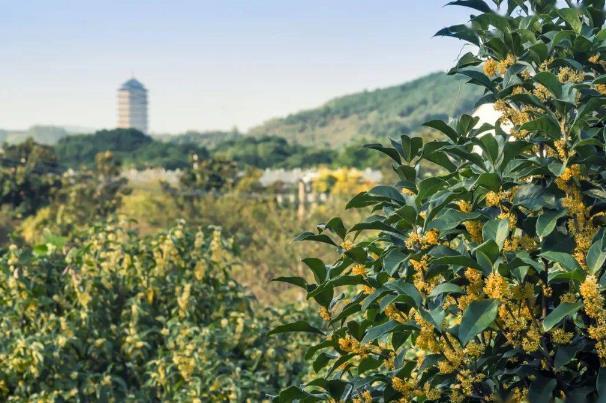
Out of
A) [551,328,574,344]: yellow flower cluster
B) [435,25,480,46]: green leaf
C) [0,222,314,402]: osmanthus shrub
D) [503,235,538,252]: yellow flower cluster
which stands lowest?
[0,222,314,402]: osmanthus shrub

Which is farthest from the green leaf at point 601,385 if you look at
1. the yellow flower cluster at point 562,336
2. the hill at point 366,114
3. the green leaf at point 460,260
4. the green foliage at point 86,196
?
the hill at point 366,114

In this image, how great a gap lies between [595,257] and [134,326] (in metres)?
4.61

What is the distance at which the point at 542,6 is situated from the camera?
2555 mm

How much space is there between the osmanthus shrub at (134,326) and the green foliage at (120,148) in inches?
2514

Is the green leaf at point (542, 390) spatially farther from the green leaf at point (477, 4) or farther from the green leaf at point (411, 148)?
the green leaf at point (477, 4)

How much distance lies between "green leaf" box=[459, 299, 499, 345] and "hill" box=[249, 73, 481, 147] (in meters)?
135

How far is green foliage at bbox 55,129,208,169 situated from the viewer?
242 ft

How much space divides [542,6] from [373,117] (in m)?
147

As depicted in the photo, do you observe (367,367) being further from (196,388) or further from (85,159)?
(85,159)

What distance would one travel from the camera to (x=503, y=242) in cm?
209

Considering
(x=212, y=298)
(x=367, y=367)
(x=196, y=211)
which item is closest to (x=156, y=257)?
(x=212, y=298)

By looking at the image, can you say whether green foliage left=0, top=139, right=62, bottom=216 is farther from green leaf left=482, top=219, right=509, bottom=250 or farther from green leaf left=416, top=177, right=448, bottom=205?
green leaf left=482, top=219, right=509, bottom=250

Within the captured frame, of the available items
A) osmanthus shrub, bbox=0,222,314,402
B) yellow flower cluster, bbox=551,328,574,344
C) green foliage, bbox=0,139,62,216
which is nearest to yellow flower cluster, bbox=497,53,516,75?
yellow flower cluster, bbox=551,328,574,344

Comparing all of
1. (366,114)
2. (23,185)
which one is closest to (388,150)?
(23,185)
